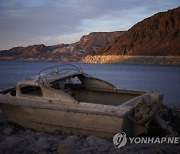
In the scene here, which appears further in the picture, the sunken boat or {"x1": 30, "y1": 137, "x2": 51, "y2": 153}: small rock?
the sunken boat

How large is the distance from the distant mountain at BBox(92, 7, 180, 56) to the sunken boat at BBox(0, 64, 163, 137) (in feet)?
471

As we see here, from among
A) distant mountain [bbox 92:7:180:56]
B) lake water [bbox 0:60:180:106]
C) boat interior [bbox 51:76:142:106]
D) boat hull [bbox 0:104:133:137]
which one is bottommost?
lake water [bbox 0:60:180:106]

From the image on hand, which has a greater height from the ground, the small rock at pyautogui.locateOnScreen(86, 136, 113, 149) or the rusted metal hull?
the rusted metal hull

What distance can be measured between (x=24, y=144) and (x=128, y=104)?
293 centimetres

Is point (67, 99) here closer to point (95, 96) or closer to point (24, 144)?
point (24, 144)

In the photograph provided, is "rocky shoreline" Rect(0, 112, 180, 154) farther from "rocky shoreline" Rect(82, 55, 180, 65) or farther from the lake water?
"rocky shoreline" Rect(82, 55, 180, 65)

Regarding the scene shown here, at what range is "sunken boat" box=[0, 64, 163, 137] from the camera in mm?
7410

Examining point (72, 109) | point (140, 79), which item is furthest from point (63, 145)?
point (140, 79)

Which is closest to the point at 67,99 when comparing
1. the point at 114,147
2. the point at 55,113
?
the point at 55,113

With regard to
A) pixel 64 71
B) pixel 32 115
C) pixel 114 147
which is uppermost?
pixel 64 71

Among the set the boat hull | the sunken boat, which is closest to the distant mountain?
the sunken boat

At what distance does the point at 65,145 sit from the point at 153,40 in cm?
17622

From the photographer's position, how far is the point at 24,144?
7.52m

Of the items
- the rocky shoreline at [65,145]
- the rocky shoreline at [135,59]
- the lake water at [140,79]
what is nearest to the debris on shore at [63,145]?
the rocky shoreline at [65,145]
